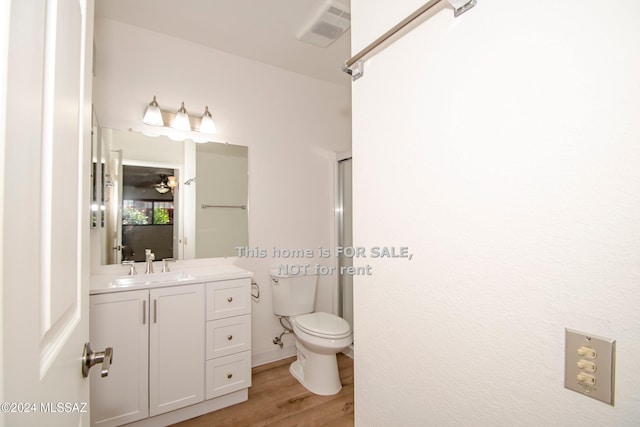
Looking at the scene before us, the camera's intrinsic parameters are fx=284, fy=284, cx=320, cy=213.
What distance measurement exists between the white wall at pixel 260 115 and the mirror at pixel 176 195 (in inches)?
5.3

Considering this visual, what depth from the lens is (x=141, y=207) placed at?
2178mm

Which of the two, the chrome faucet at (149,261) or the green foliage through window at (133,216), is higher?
the green foliage through window at (133,216)

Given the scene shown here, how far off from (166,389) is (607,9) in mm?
2466

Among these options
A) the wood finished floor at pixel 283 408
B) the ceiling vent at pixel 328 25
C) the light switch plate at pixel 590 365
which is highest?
the ceiling vent at pixel 328 25

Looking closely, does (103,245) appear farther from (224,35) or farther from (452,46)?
(452,46)

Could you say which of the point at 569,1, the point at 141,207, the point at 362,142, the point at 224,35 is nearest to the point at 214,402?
the point at 141,207

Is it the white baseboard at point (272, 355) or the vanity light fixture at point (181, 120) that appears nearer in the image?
the vanity light fixture at point (181, 120)

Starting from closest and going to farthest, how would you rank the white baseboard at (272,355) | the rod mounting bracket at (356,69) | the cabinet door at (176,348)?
the rod mounting bracket at (356,69), the cabinet door at (176,348), the white baseboard at (272,355)

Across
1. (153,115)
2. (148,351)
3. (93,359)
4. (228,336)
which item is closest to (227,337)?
(228,336)

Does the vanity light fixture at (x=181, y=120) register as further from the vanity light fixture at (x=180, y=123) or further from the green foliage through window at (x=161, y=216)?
the green foliage through window at (x=161, y=216)

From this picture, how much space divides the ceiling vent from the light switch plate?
2.16m

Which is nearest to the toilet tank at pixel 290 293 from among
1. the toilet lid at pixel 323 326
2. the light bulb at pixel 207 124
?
→ the toilet lid at pixel 323 326

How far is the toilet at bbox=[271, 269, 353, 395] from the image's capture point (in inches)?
82.4

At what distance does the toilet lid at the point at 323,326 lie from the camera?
6.86 ft
